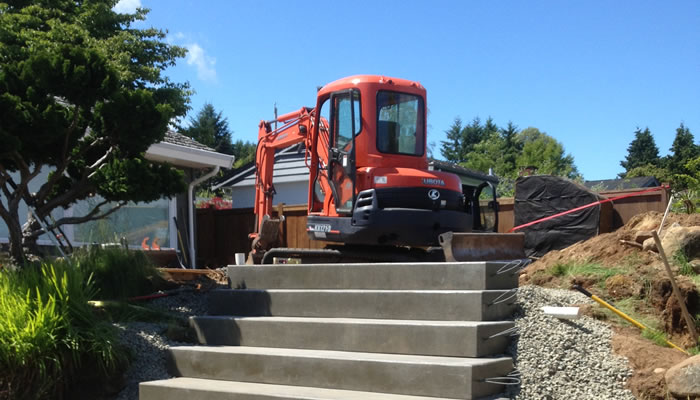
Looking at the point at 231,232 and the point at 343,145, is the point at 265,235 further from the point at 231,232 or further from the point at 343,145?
the point at 231,232

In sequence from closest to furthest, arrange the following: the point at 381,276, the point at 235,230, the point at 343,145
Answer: the point at 381,276 < the point at 343,145 < the point at 235,230

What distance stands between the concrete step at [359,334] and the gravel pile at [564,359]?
0.20 metres

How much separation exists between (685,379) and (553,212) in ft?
25.5

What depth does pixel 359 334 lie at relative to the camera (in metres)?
5.26

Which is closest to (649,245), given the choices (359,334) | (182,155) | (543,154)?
(359,334)

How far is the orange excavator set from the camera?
7859mm

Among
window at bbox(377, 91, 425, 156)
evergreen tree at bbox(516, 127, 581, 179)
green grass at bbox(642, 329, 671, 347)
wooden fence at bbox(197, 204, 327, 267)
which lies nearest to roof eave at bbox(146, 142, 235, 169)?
wooden fence at bbox(197, 204, 327, 267)

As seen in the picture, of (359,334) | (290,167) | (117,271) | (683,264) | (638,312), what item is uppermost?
(290,167)

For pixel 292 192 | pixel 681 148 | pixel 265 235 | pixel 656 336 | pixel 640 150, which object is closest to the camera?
pixel 656 336

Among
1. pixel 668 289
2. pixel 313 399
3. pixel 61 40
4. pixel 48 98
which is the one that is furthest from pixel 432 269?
pixel 61 40

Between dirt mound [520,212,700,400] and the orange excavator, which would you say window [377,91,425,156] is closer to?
the orange excavator

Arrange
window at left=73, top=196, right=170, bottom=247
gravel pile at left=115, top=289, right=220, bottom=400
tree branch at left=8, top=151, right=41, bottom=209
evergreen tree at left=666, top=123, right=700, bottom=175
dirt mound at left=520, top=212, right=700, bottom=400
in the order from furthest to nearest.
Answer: evergreen tree at left=666, top=123, right=700, bottom=175 < window at left=73, top=196, right=170, bottom=247 < tree branch at left=8, top=151, right=41, bottom=209 < gravel pile at left=115, top=289, right=220, bottom=400 < dirt mound at left=520, top=212, right=700, bottom=400

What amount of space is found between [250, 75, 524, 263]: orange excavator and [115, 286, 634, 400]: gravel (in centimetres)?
247

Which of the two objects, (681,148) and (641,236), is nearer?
(641,236)
